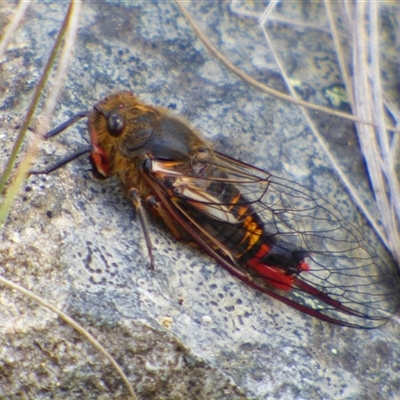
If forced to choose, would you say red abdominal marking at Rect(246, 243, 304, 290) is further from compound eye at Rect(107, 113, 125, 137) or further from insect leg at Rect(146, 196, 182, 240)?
compound eye at Rect(107, 113, 125, 137)

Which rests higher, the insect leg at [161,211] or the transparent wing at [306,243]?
the transparent wing at [306,243]

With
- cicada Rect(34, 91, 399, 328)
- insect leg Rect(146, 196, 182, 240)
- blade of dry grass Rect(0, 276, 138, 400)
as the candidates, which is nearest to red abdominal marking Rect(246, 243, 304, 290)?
cicada Rect(34, 91, 399, 328)

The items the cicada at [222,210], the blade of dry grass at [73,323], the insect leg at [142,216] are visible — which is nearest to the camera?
the blade of dry grass at [73,323]

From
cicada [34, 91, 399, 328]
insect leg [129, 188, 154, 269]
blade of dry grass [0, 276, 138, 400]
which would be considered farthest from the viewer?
cicada [34, 91, 399, 328]

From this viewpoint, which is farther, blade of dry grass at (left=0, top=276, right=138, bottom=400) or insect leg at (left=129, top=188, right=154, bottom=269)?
insect leg at (left=129, top=188, right=154, bottom=269)

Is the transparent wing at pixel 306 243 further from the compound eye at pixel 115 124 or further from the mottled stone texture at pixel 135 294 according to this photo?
the compound eye at pixel 115 124

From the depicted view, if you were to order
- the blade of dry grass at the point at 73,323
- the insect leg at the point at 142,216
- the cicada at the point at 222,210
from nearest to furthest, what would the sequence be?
the blade of dry grass at the point at 73,323 → the insect leg at the point at 142,216 → the cicada at the point at 222,210

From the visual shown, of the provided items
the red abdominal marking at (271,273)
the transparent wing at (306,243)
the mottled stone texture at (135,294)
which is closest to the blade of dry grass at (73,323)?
the mottled stone texture at (135,294)

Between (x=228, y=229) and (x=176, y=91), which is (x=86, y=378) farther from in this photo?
(x=176, y=91)

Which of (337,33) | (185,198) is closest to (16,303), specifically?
(185,198)
